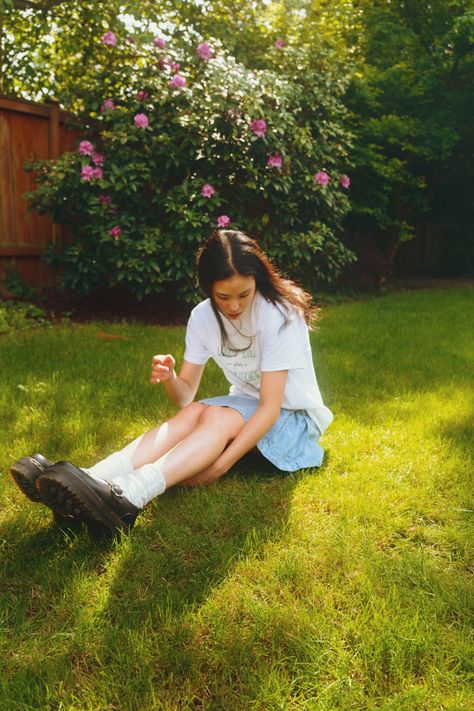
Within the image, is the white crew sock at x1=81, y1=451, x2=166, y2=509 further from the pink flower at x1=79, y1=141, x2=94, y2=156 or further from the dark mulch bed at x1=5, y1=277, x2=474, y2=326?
the pink flower at x1=79, y1=141, x2=94, y2=156

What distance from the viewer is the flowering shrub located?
542 cm

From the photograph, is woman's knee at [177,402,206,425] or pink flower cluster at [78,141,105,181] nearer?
woman's knee at [177,402,206,425]

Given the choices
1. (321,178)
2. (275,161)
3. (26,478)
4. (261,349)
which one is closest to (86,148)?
(275,161)

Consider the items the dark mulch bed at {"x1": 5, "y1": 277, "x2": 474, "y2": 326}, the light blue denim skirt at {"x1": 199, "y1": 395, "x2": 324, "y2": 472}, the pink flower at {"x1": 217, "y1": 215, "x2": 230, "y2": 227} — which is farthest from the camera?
the dark mulch bed at {"x1": 5, "y1": 277, "x2": 474, "y2": 326}

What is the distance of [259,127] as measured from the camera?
5.41m

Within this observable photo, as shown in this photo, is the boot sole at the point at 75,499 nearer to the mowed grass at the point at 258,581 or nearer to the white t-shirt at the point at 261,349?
the mowed grass at the point at 258,581

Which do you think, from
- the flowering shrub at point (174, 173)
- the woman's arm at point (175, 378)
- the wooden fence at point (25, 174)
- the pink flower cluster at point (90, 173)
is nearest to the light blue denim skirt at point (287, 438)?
the woman's arm at point (175, 378)

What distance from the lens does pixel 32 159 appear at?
19.5ft

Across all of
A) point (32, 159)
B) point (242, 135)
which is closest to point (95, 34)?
point (32, 159)

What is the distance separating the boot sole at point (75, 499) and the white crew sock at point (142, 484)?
0.33ft

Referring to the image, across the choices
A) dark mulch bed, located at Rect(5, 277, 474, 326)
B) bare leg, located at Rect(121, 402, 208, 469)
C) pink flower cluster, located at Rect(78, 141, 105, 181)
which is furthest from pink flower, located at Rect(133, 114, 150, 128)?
bare leg, located at Rect(121, 402, 208, 469)

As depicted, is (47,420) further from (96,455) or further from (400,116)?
(400,116)

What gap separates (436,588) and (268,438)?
3.06 feet

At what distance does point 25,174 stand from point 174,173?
4.99ft
